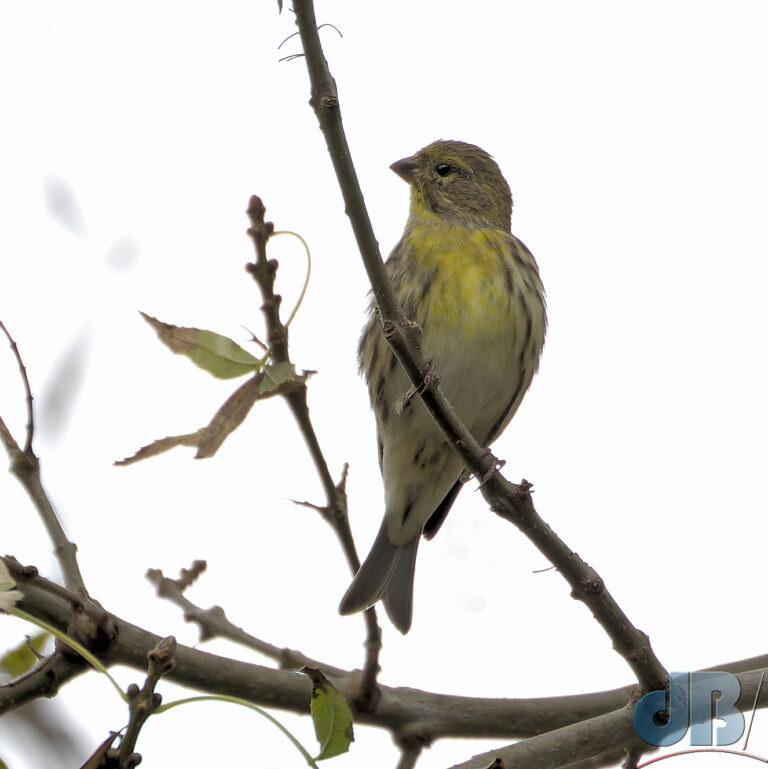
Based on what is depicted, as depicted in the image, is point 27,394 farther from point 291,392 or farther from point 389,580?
point 389,580

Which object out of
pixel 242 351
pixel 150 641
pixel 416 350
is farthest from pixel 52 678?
pixel 416 350

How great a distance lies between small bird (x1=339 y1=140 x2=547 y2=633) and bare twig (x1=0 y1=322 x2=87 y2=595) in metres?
2.23

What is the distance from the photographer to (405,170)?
597 cm

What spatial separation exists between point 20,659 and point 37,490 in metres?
0.41

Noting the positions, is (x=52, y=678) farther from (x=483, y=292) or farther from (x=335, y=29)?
(x=483, y=292)

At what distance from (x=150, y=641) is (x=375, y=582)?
2.05m

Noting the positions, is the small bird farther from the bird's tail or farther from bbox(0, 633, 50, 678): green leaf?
bbox(0, 633, 50, 678): green leaf

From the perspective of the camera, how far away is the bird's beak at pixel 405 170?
19.5 feet

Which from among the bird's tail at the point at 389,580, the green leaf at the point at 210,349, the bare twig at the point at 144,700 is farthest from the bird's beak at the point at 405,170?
the bare twig at the point at 144,700

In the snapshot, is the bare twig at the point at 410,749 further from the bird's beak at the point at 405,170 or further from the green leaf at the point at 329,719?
the bird's beak at the point at 405,170

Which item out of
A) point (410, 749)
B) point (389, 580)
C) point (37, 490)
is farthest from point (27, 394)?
point (389, 580)

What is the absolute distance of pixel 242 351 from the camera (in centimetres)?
244

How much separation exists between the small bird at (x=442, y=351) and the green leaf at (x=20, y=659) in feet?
7.34

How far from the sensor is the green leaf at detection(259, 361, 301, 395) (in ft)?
7.86
